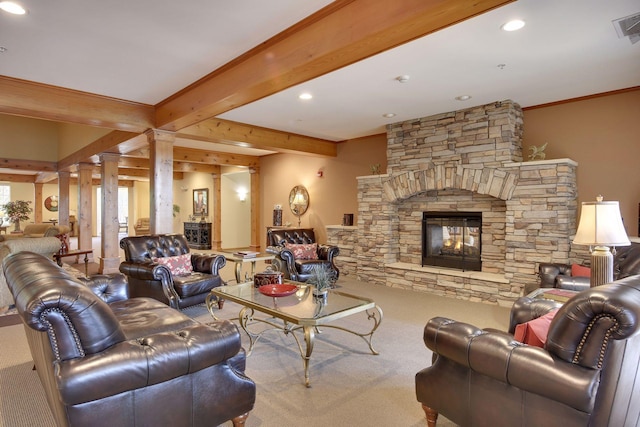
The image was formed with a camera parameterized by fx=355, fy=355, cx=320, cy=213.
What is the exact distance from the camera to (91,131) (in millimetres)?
7266

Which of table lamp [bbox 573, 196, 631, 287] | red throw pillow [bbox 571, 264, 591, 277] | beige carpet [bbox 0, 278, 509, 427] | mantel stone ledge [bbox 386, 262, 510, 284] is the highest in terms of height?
table lamp [bbox 573, 196, 631, 287]

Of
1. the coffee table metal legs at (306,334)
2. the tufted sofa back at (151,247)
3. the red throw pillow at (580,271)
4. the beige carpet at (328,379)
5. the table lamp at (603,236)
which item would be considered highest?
the table lamp at (603,236)

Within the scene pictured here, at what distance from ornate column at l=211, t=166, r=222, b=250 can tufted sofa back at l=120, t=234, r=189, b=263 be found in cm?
581

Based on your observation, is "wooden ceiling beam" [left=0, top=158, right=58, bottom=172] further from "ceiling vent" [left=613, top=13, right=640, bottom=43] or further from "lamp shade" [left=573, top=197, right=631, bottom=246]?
"ceiling vent" [left=613, top=13, right=640, bottom=43]

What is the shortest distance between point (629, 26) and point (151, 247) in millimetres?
5240

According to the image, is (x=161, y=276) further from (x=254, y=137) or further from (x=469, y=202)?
(x=469, y=202)

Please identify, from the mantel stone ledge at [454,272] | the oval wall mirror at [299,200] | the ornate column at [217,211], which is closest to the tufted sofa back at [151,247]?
the mantel stone ledge at [454,272]

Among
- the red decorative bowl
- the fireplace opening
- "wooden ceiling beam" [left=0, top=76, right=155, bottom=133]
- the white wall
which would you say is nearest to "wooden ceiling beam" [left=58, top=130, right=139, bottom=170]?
"wooden ceiling beam" [left=0, top=76, right=155, bottom=133]

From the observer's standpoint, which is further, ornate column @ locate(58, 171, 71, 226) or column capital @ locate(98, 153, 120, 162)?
ornate column @ locate(58, 171, 71, 226)

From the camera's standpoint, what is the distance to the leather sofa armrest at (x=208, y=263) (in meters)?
4.46

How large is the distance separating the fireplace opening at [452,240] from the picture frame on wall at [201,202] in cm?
782

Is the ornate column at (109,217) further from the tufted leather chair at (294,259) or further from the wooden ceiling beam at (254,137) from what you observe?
the tufted leather chair at (294,259)

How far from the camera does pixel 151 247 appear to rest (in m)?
4.54

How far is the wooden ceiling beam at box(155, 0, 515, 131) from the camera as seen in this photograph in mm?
2057
